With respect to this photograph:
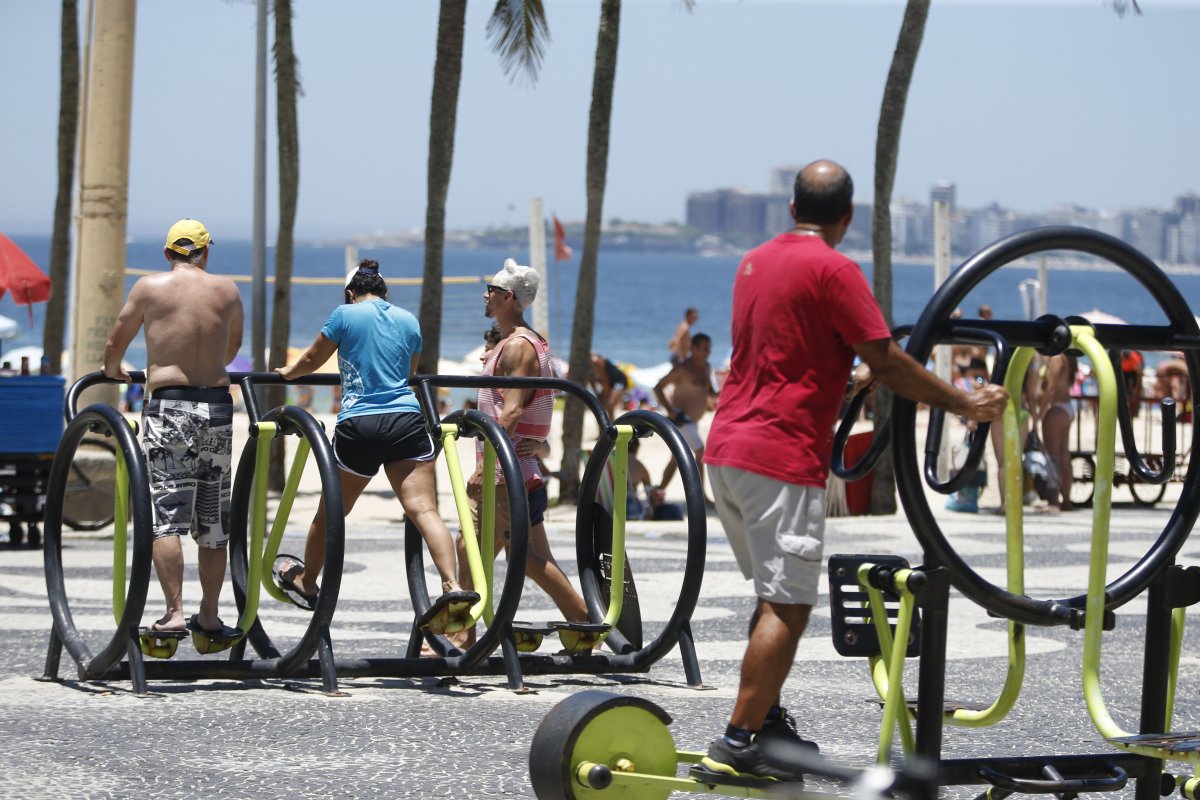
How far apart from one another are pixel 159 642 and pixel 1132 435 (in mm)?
3884

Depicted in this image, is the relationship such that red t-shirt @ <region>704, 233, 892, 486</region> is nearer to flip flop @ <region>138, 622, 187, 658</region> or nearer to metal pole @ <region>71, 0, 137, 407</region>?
flip flop @ <region>138, 622, 187, 658</region>

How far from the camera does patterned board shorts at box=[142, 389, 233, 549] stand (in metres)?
6.45

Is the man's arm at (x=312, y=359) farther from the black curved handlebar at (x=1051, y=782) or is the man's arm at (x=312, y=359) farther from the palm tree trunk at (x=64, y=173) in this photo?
the palm tree trunk at (x=64, y=173)

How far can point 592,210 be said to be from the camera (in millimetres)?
15625

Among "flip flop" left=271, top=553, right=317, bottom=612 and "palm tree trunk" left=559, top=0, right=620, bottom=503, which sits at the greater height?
"palm tree trunk" left=559, top=0, right=620, bottom=503

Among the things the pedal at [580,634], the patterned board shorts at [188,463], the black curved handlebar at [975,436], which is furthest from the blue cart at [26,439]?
the black curved handlebar at [975,436]

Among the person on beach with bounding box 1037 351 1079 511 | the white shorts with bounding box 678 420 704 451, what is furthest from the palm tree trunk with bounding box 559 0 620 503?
the person on beach with bounding box 1037 351 1079 511

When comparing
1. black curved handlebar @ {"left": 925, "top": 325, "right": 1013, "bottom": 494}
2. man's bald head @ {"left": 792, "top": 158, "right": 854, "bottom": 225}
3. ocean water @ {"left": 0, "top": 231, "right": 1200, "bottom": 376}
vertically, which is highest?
man's bald head @ {"left": 792, "top": 158, "right": 854, "bottom": 225}

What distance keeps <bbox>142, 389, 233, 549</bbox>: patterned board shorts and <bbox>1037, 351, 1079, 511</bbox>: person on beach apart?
9564mm

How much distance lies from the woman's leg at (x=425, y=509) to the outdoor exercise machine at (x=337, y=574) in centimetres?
16

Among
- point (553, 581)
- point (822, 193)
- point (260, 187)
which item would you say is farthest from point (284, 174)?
point (822, 193)

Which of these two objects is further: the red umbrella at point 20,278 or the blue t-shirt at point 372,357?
the red umbrella at point 20,278

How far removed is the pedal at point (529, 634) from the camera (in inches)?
262

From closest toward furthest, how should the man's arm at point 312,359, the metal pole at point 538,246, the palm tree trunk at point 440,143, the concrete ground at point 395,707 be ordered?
the concrete ground at point 395,707, the man's arm at point 312,359, the palm tree trunk at point 440,143, the metal pole at point 538,246
